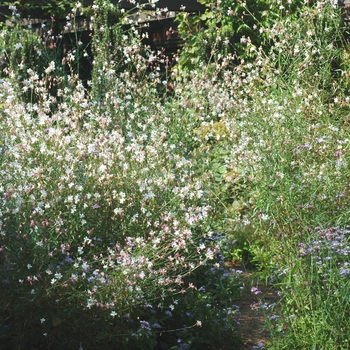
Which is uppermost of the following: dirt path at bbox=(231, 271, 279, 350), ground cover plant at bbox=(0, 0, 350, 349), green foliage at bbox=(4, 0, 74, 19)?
green foliage at bbox=(4, 0, 74, 19)

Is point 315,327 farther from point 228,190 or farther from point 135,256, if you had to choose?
point 228,190

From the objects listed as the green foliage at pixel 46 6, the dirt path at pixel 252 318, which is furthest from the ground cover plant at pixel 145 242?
the green foliage at pixel 46 6

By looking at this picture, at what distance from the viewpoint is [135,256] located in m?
3.31

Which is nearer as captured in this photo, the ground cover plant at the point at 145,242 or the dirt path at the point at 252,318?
the ground cover plant at the point at 145,242

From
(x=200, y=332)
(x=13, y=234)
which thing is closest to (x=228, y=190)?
(x=200, y=332)

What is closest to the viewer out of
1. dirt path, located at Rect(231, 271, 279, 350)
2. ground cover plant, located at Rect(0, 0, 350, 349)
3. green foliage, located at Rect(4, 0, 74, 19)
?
ground cover plant, located at Rect(0, 0, 350, 349)

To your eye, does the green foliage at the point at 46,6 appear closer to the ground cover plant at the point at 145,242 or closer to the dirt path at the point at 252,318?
the ground cover plant at the point at 145,242

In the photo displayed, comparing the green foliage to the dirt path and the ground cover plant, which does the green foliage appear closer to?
the ground cover plant

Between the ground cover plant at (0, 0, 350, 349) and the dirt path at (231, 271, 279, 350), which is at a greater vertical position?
the ground cover plant at (0, 0, 350, 349)

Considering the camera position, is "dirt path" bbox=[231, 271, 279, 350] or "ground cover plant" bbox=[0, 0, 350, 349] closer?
"ground cover plant" bbox=[0, 0, 350, 349]

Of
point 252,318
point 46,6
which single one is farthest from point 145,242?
point 46,6

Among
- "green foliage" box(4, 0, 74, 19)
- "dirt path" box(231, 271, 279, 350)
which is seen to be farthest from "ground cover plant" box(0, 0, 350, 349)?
"green foliage" box(4, 0, 74, 19)

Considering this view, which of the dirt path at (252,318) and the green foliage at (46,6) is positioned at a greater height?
the green foliage at (46,6)

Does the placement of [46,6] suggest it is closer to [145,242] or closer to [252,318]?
[252,318]
